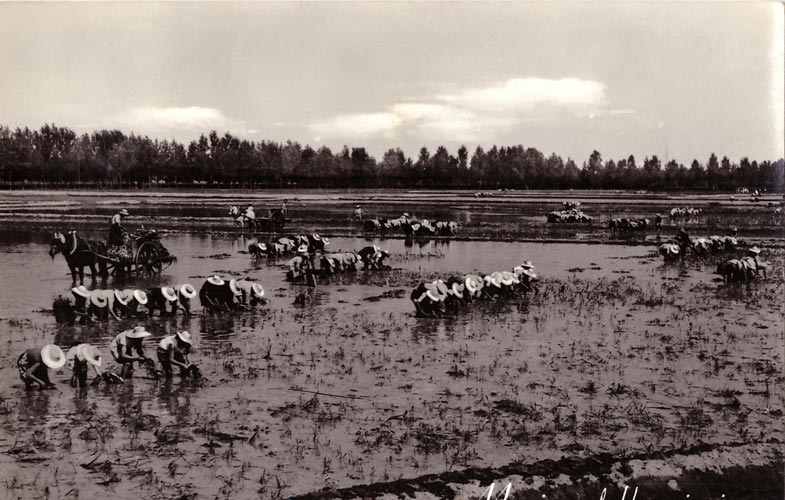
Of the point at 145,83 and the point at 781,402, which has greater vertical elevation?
the point at 145,83

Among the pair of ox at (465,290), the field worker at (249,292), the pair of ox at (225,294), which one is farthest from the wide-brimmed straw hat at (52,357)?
the pair of ox at (465,290)

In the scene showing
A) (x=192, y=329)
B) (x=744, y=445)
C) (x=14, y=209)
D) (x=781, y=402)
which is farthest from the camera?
(x=14, y=209)

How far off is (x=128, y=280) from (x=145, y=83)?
7691 millimetres

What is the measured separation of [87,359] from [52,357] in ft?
1.76

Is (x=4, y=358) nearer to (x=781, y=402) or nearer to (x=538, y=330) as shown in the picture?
(x=538, y=330)

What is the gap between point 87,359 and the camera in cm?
919

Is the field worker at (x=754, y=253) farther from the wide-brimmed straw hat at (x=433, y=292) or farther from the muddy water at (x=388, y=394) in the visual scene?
the wide-brimmed straw hat at (x=433, y=292)

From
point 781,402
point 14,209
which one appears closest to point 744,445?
point 781,402

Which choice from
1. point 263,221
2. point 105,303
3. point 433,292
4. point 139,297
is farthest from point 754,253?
point 263,221

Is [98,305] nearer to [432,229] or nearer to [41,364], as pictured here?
[41,364]

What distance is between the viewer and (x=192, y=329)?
1333 centimetres

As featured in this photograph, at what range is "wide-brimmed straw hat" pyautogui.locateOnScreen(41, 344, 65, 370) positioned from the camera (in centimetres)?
907

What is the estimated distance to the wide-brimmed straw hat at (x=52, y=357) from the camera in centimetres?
907

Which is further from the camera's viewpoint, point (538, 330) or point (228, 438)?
point (538, 330)
